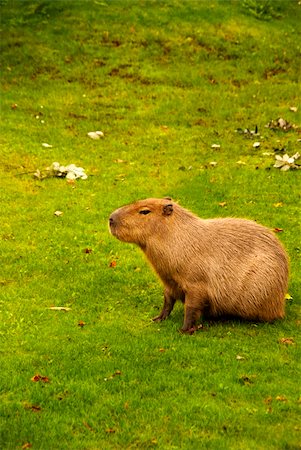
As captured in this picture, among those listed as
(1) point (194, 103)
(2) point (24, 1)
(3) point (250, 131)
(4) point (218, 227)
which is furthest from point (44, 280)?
(2) point (24, 1)

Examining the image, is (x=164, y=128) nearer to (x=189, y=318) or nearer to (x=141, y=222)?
(x=141, y=222)

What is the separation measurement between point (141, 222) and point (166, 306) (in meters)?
1.09

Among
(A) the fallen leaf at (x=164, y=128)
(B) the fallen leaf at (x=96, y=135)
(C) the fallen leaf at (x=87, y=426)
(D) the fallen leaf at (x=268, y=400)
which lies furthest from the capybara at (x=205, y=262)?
(A) the fallen leaf at (x=164, y=128)

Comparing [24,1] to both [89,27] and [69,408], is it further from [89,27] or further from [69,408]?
[69,408]

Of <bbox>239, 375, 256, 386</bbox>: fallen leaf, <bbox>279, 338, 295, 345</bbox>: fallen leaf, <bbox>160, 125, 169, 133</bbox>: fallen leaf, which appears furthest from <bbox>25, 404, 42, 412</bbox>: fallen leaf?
<bbox>160, 125, 169, 133</bbox>: fallen leaf

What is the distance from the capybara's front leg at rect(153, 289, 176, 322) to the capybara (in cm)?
1

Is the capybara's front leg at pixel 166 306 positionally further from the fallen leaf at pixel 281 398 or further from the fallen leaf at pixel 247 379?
the fallen leaf at pixel 281 398

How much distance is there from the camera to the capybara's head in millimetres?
9523

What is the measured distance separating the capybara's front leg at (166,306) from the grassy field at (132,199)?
16 centimetres

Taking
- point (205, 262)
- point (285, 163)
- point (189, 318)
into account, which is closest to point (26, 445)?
point (189, 318)

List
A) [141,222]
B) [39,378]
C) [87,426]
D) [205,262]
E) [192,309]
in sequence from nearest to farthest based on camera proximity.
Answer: [87,426]
[39,378]
[192,309]
[205,262]
[141,222]

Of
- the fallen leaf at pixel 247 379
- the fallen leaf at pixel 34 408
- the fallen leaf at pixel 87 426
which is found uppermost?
the fallen leaf at pixel 87 426

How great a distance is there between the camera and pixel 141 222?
31.3ft

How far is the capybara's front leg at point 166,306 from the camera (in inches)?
381
